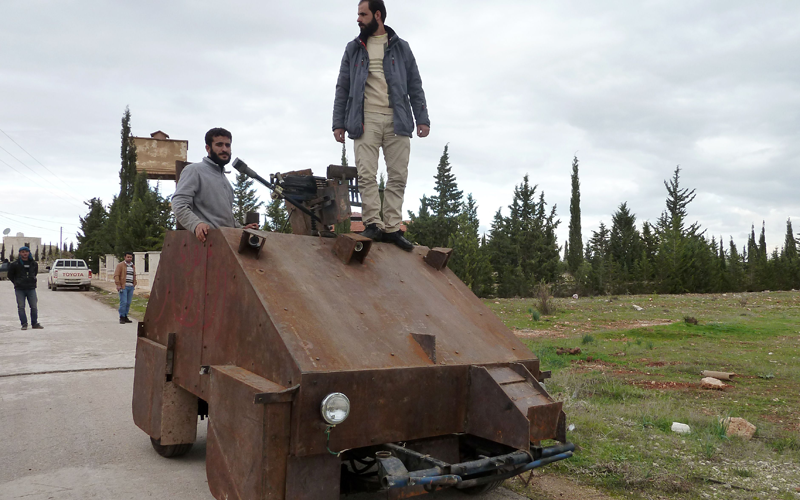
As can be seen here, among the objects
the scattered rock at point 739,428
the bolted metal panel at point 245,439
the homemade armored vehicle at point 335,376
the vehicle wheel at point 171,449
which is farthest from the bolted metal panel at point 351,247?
the scattered rock at point 739,428

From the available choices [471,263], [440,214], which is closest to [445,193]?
[440,214]

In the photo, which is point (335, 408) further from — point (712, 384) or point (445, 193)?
point (445, 193)

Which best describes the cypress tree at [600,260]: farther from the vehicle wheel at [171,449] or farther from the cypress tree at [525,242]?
the vehicle wheel at [171,449]

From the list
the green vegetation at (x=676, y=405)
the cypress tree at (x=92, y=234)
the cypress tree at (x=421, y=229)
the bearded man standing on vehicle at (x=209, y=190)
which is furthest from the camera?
the cypress tree at (x=92, y=234)

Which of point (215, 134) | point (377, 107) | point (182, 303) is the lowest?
point (182, 303)

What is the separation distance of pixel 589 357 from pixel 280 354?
7794 millimetres

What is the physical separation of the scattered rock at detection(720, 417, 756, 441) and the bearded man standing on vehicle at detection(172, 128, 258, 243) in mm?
4117

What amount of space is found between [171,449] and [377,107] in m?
2.81

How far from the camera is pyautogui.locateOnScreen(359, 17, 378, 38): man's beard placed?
15.6ft

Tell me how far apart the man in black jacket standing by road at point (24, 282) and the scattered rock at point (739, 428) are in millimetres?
12848

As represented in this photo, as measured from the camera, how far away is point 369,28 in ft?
15.6

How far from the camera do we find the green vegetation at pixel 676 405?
409cm

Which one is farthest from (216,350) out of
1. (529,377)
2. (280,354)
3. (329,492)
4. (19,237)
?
(19,237)

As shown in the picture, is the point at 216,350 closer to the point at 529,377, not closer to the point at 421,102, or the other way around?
the point at 529,377
